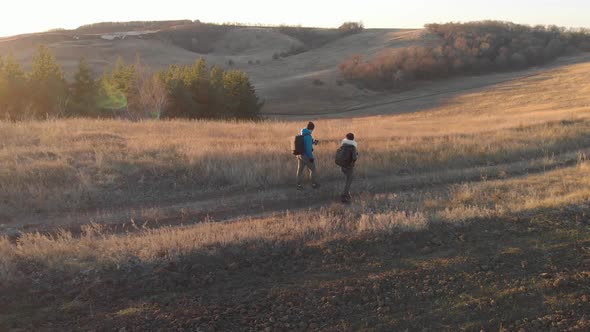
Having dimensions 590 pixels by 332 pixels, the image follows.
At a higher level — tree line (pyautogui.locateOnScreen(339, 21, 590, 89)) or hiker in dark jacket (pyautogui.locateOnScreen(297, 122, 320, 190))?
tree line (pyautogui.locateOnScreen(339, 21, 590, 89))

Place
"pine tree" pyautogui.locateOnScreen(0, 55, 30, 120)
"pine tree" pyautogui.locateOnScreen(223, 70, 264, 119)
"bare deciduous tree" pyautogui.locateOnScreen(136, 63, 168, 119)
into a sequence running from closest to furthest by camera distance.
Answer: "pine tree" pyautogui.locateOnScreen(0, 55, 30, 120) → "bare deciduous tree" pyautogui.locateOnScreen(136, 63, 168, 119) → "pine tree" pyautogui.locateOnScreen(223, 70, 264, 119)

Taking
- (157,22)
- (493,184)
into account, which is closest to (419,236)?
(493,184)

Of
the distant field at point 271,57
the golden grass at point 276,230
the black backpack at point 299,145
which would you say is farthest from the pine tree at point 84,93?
the golden grass at point 276,230

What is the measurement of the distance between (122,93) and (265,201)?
30.1 meters

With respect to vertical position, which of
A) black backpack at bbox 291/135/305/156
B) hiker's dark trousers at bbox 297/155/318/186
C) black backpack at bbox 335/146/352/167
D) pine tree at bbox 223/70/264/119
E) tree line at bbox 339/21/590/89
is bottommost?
hiker's dark trousers at bbox 297/155/318/186

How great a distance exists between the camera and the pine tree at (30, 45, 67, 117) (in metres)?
33.1

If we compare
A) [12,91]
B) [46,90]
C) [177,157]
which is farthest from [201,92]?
[177,157]

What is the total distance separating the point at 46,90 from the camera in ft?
110

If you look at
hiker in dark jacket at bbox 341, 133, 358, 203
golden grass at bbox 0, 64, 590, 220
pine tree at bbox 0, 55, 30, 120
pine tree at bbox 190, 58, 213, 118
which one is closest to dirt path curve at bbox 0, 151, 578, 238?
hiker in dark jacket at bbox 341, 133, 358, 203

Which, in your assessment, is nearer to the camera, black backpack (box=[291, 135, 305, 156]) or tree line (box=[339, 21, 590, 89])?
black backpack (box=[291, 135, 305, 156])

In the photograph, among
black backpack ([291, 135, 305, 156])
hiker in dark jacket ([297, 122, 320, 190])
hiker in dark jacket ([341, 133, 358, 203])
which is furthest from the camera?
hiker in dark jacket ([297, 122, 320, 190])

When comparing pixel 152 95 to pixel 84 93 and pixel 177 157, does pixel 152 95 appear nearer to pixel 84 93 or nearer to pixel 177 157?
pixel 84 93

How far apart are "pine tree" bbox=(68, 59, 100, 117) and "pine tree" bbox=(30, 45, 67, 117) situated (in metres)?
1.22

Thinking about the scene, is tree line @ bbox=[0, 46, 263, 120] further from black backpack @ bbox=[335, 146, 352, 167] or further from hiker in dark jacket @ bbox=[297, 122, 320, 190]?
black backpack @ bbox=[335, 146, 352, 167]
